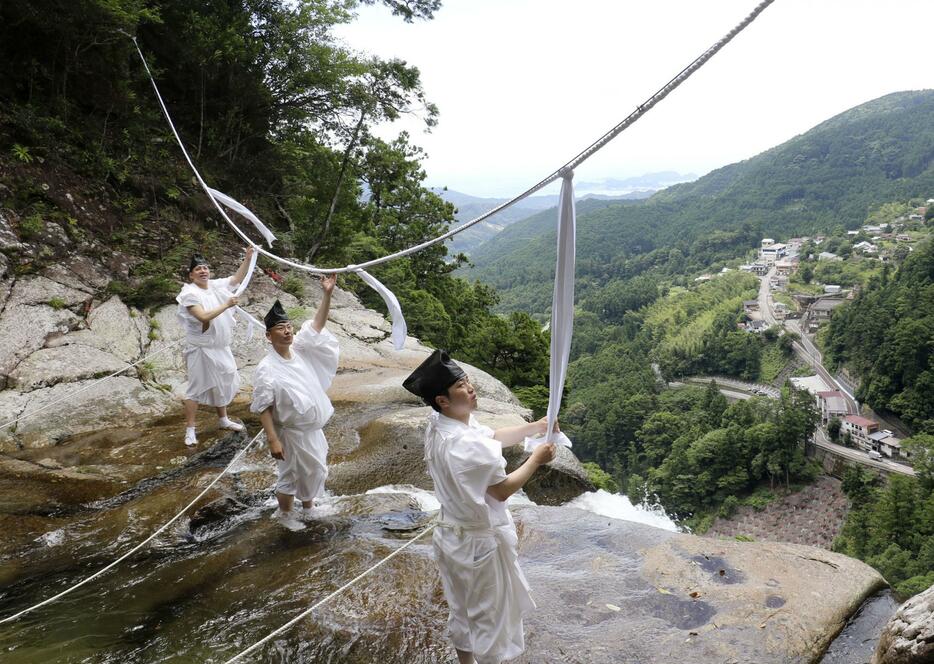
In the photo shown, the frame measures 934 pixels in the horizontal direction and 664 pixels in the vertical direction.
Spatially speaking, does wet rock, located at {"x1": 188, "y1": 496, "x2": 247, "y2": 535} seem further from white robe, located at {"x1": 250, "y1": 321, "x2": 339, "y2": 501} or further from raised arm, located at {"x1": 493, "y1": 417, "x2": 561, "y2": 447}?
raised arm, located at {"x1": 493, "y1": 417, "x2": 561, "y2": 447}

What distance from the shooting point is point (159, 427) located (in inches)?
277

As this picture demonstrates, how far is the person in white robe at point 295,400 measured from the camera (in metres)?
4.43

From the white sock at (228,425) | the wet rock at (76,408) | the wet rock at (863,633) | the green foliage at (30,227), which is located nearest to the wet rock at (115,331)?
the wet rock at (76,408)

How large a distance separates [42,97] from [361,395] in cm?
892

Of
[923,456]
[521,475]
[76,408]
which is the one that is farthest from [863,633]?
[923,456]

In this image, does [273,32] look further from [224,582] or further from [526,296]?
[526,296]

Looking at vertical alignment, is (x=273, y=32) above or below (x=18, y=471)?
above

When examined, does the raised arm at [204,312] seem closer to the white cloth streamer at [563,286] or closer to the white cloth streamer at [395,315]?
the white cloth streamer at [395,315]

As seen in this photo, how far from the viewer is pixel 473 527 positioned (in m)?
2.84

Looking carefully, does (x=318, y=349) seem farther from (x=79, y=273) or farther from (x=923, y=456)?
(x=923, y=456)

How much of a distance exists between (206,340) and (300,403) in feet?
8.46

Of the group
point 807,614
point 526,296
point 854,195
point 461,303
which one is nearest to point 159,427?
point 807,614

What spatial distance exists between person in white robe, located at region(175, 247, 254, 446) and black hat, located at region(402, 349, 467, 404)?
403cm

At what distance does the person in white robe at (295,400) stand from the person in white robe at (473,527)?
192 cm
